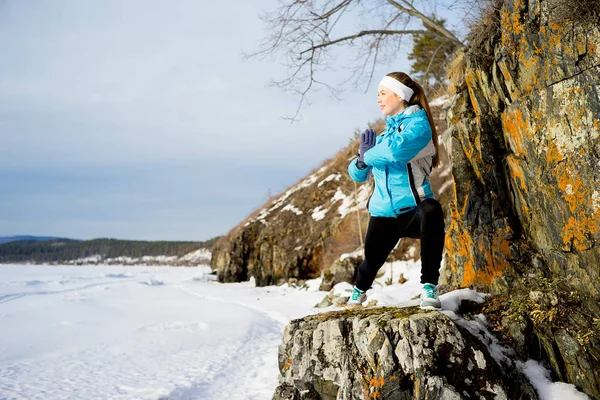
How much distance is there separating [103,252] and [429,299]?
169964 mm

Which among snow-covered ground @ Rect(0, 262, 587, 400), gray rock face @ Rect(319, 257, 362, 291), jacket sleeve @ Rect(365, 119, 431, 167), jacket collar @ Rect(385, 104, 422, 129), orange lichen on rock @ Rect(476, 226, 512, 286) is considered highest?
jacket collar @ Rect(385, 104, 422, 129)

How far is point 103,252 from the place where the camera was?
502 feet

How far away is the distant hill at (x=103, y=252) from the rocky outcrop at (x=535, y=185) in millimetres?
137695

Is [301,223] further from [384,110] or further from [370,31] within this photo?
[384,110]

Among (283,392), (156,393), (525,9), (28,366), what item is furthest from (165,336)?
(525,9)

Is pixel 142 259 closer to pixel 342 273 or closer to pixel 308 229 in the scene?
pixel 308 229

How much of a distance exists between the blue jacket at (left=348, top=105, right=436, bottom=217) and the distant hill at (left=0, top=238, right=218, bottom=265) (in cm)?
13853

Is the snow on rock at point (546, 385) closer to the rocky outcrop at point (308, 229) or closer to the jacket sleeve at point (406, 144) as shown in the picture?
the jacket sleeve at point (406, 144)

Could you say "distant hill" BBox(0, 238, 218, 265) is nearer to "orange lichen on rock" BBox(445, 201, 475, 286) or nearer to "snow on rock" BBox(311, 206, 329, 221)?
"snow on rock" BBox(311, 206, 329, 221)

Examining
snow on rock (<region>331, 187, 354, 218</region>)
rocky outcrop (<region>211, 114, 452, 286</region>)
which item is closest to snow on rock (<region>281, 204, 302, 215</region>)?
rocky outcrop (<region>211, 114, 452, 286</region>)

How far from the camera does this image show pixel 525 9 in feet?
13.3

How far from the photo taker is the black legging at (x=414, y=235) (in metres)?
3.30

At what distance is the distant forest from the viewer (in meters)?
147

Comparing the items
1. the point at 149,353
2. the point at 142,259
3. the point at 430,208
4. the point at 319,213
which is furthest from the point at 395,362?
the point at 142,259
